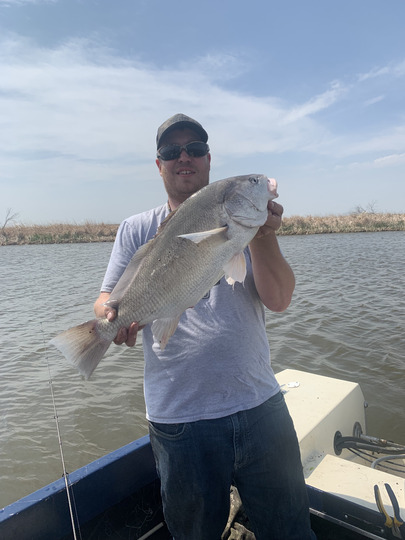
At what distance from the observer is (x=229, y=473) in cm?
213

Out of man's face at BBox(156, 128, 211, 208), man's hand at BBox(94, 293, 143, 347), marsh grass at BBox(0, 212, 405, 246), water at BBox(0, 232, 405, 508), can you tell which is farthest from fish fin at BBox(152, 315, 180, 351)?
marsh grass at BBox(0, 212, 405, 246)

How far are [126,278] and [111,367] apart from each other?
22.1 feet

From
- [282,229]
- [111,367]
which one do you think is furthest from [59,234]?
[111,367]

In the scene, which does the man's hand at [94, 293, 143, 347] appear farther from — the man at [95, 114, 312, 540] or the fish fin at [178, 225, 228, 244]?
the fish fin at [178, 225, 228, 244]

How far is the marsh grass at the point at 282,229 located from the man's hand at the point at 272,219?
4141cm

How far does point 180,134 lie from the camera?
2527mm

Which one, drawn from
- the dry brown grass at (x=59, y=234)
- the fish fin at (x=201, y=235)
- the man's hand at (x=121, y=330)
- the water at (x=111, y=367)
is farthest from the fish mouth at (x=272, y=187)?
the dry brown grass at (x=59, y=234)

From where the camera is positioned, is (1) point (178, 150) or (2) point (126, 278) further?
(1) point (178, 150)

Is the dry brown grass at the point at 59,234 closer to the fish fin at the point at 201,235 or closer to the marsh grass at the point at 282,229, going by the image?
the marsh grass at the point at 282,229

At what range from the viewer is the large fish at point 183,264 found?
6.85ft

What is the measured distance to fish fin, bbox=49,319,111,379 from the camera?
6.88 feet

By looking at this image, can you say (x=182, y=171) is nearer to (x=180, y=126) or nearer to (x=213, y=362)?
(x=180, y=126)

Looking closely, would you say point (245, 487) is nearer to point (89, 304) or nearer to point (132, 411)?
point (132, 411)

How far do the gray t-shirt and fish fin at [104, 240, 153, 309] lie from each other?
0.87 ft
